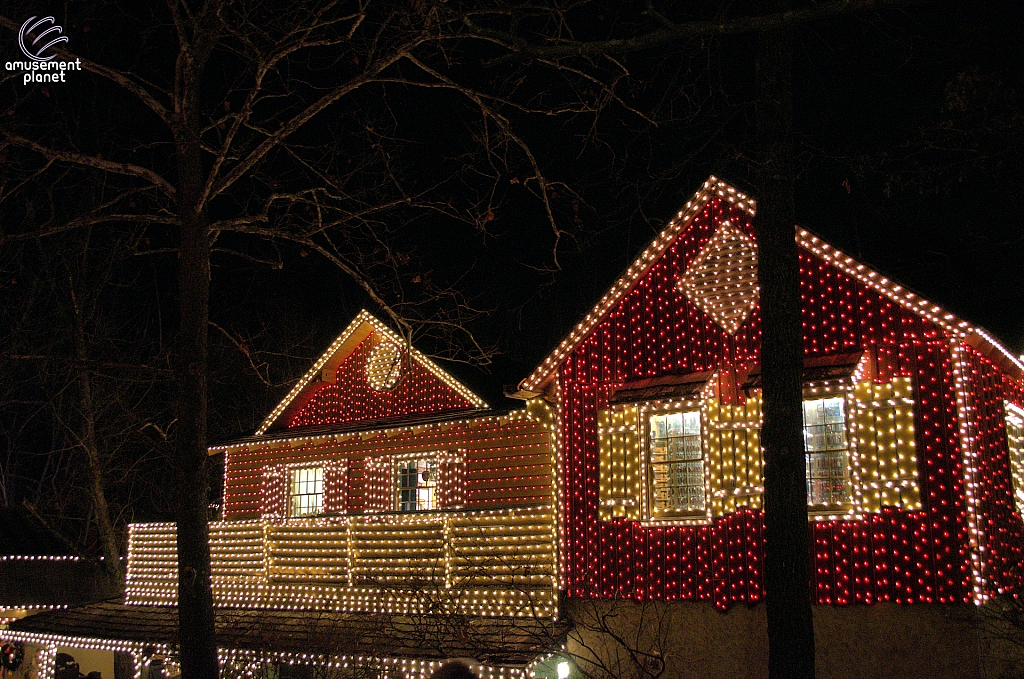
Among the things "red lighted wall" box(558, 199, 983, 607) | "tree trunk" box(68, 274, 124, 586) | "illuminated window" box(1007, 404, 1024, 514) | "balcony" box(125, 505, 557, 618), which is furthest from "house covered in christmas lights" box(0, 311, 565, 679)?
"illuminated window" box(1007, 404, 1024, 514)

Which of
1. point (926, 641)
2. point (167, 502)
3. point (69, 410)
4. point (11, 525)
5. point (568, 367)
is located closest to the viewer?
point (926, 641)

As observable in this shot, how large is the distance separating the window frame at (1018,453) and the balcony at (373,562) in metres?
7.33

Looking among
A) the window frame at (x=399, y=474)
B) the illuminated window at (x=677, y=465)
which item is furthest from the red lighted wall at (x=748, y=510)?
the window frame at (x=399, y=474)

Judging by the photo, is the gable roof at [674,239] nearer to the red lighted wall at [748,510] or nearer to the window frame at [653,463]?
the red lighted wall at [748,510]

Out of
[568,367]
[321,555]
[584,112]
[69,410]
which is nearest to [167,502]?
[69,410]

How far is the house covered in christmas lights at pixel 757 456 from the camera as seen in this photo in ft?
39.0

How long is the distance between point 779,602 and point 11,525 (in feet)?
88.7

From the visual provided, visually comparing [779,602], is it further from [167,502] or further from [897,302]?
[167,502]

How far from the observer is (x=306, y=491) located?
20.7 meters

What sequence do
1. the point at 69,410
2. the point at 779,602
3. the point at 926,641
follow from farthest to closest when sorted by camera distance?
the point at 69,410 → the point at 926,641 → the point at 779,602

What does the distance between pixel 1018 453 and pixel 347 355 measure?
1384 centimetres

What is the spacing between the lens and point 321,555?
17.5 m

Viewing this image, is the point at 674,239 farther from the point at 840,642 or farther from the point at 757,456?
the point at 840,642

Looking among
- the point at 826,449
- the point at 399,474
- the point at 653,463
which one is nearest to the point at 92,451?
the point at 399,474
